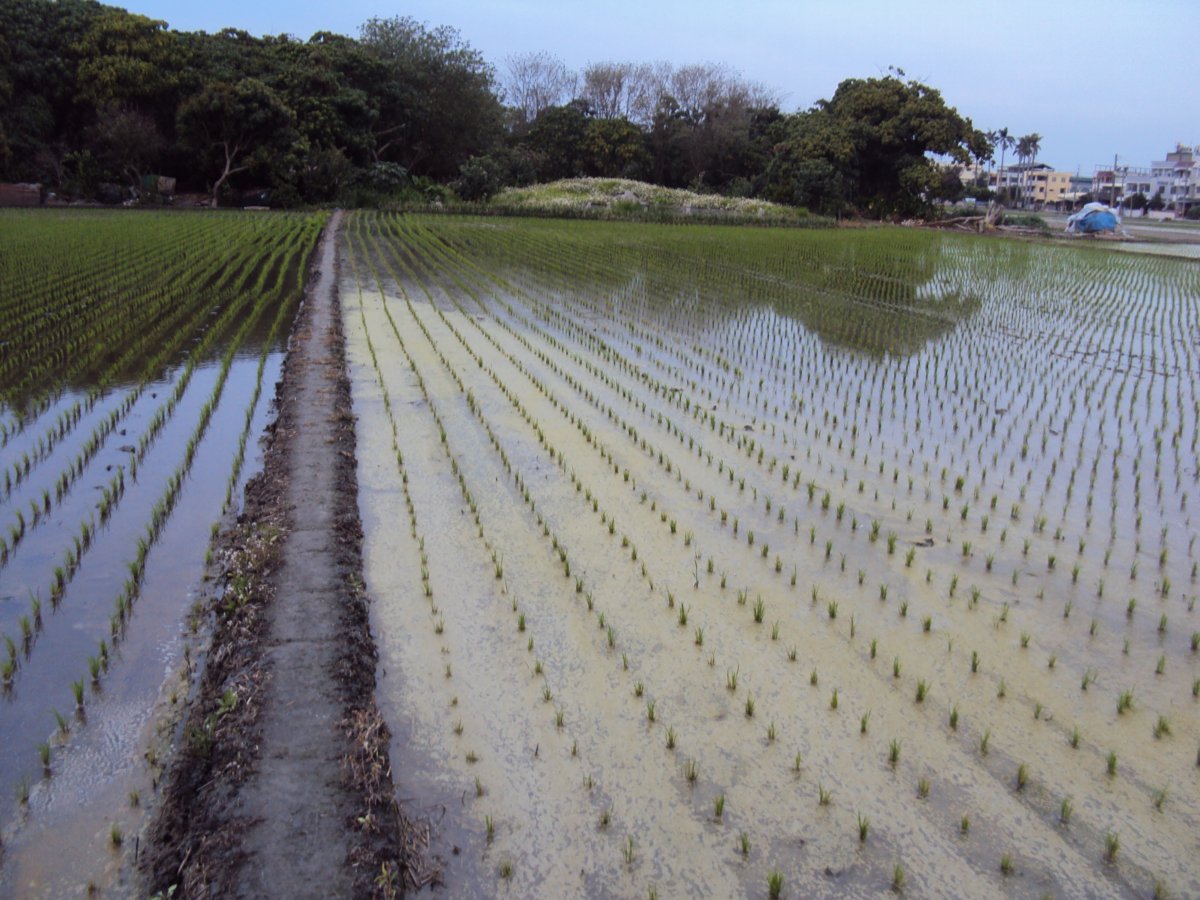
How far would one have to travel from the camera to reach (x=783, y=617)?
3.50 m

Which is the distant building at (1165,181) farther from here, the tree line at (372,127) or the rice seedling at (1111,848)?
the rice seedling at (1111,848)

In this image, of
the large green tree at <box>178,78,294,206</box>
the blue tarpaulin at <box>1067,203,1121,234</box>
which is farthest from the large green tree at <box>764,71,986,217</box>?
the large green tree at <box>178,78,294,206</box>

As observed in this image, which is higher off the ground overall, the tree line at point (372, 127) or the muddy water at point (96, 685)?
the tree line at point (372, 127)

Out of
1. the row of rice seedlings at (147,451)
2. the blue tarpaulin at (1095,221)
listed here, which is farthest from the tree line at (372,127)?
the row of rice seedlings at (147,451)

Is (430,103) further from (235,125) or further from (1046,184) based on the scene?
(1046,184)

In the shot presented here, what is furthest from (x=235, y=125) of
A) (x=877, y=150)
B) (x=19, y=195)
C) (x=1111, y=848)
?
(x=1111, y=848)

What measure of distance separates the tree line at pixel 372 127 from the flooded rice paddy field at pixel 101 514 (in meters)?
17.7

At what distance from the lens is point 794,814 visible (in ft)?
7.95

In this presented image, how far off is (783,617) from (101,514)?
319 centimetres

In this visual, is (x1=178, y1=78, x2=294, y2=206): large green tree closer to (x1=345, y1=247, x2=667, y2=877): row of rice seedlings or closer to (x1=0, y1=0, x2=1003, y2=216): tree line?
(x1=0, y1=0, x2=1003, y2=216): tree line

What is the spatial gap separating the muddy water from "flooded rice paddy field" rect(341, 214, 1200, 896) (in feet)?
2.37

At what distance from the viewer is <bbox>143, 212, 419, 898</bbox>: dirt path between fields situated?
6.97ft

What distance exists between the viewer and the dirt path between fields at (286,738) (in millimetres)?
2123

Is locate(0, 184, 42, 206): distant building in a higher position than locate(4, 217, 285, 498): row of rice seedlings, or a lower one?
higher
